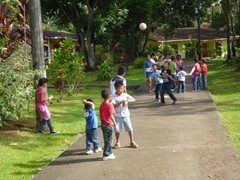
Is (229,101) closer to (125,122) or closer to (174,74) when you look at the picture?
(174,74)

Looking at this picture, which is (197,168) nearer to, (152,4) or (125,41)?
(152,4)

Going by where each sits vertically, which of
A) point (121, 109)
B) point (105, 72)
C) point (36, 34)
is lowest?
point (121, 109)

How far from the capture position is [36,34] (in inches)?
421

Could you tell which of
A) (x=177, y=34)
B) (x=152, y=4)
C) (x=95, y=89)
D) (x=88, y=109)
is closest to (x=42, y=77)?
(x=88, y=109)

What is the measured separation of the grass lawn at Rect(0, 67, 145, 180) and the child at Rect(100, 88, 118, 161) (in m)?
1.16

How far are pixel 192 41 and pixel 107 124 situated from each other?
45.1 m

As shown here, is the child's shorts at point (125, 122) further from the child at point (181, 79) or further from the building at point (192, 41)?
the building at point (192, 41)

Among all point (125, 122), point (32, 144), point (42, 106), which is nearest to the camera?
point (125, 122)

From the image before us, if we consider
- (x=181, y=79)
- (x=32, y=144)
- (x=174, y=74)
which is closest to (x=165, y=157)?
(x=32, y=144)

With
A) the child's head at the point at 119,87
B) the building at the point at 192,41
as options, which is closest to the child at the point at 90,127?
the child's head at the point at 119,87

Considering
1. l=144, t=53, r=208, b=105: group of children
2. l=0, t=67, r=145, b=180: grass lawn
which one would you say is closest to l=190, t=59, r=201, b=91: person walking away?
l=144, t=53, r=208, b=105: group of children

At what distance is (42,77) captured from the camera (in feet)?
35.0

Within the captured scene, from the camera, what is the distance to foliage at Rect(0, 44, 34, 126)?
31.8ft

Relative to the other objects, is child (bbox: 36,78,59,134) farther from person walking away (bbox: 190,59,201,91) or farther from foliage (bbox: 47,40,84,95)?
person walking away (bbox: 190,59,201,91)
